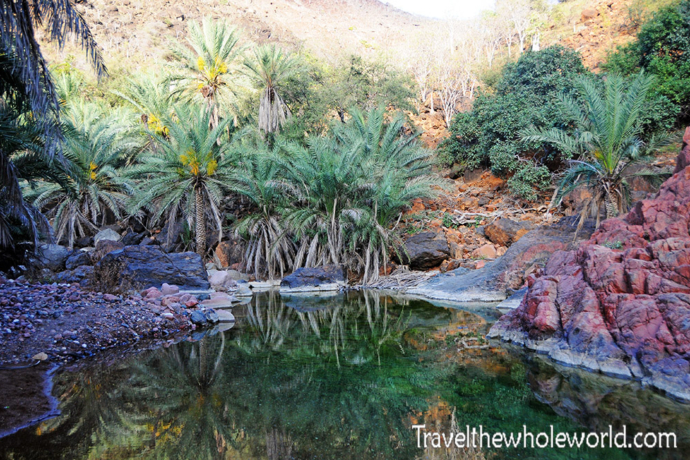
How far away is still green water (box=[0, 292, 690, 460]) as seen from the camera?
136 inches

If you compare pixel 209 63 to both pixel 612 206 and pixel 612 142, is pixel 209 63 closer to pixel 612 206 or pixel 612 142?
pixel 612 142

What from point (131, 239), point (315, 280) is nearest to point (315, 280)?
point (315, 280)

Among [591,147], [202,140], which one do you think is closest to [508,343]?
[591,147]

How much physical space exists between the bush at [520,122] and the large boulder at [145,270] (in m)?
14.2

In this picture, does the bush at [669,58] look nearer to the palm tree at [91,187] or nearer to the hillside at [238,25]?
the palm tree at [91,187]

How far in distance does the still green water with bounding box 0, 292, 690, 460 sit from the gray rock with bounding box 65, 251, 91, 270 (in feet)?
31.7

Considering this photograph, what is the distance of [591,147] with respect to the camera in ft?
37.1

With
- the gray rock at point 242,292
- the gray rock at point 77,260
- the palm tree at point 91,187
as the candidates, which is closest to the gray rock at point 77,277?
the gray rock at point 77,260

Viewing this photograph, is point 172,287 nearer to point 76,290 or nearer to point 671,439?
point 76,290

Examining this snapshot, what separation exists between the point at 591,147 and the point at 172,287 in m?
11.6

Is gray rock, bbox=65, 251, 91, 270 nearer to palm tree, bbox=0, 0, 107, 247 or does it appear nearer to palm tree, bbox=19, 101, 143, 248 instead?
palm tree, bbox=19, 101, 143, 248

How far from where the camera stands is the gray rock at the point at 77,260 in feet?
46.4

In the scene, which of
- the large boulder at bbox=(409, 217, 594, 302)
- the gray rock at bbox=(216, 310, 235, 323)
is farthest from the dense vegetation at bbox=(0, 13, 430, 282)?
the gray rock at bbox=(216, 310, 235, 323)

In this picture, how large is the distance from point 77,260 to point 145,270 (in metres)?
4.47
